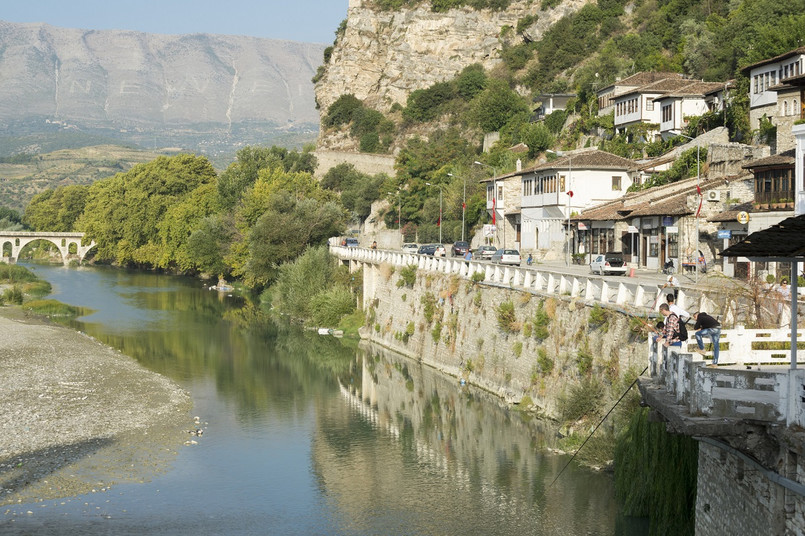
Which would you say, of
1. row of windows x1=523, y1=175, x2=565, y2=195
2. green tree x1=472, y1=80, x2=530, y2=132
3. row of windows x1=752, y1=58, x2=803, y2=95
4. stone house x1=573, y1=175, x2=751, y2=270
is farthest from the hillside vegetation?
row of windows x1=523, y1=175, x2=565, y2=195

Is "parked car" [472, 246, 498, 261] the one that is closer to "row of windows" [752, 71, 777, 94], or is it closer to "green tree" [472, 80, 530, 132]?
"row of windows" [752, 71, 777, 94]

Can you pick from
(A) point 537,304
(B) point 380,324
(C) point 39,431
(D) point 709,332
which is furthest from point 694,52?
(D) point 709,332

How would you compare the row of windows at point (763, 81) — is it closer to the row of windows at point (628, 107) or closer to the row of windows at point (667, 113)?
the row of windows at point (667, 113)

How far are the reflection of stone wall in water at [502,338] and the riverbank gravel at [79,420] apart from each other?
11.7 metres

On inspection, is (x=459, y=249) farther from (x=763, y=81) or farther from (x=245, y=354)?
(x=245, y=354)

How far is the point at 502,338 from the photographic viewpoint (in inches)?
1481

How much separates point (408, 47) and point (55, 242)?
59238mm

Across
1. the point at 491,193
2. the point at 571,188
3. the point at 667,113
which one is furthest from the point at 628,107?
the point at 571,188

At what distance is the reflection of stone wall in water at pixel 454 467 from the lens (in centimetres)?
2458

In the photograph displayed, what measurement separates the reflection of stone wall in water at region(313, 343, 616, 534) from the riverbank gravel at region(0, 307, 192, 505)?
18.6ft

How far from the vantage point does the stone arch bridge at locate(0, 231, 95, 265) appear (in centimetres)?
13750

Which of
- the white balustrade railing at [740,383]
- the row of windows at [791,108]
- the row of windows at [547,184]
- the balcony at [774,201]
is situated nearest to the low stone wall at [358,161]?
the row of windows at [547,184]

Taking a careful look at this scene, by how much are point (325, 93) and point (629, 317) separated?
440 ft

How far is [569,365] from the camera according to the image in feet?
103
